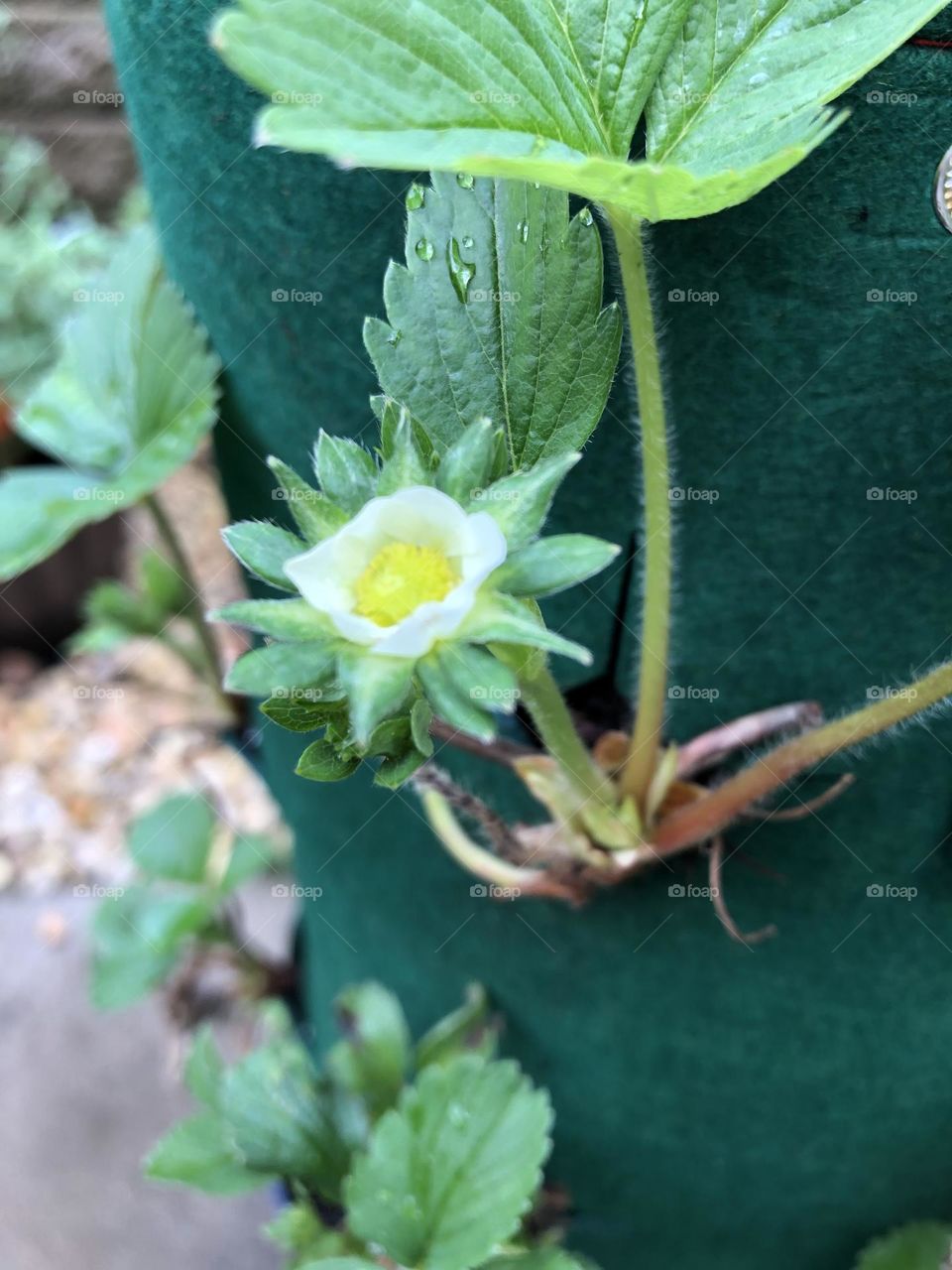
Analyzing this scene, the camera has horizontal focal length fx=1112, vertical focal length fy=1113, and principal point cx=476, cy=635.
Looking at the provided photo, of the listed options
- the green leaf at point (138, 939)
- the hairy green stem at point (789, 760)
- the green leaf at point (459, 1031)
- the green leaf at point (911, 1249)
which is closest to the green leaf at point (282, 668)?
the hairy green stem at point (789, 760)

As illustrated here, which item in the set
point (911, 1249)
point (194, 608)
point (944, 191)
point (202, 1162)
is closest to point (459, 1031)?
point (202, 1162)

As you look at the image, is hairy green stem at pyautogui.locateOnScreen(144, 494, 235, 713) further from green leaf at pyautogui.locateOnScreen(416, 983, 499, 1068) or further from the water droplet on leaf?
the water droplet on leaf

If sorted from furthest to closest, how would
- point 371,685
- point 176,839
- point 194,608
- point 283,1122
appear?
point 176,839 < point 194,608 < point 283,1122 < point 371,685

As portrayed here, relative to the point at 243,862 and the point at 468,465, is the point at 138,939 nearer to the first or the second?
the point at 243,862

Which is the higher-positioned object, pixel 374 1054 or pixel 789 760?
pixel 789 760

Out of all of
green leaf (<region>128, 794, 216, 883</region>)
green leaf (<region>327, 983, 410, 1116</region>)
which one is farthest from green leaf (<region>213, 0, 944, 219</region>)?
green leaf (<region>128, 794, 216, 883</region>)

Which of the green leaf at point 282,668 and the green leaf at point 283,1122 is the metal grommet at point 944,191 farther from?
the green leaf at point 283,1122

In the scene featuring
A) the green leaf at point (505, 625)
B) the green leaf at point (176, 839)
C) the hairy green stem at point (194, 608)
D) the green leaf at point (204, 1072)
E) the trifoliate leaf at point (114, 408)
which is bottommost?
the green leaf at point (176, 839)
